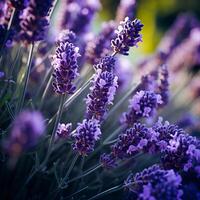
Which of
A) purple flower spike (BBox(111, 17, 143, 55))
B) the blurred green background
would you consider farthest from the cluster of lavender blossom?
the blurred green background

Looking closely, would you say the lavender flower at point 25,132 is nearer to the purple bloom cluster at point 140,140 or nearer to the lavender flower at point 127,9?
the purple bloom cluster at point 140,140

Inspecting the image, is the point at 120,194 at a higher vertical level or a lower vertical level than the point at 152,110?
lower

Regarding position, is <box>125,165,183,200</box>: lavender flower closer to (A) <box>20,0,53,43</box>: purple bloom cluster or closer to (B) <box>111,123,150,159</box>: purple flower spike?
(B) <box>111,123,150,159</box>: purple flower spike

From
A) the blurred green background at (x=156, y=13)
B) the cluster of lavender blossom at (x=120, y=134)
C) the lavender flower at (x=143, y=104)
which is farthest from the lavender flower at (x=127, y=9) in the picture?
the blurred green background at (x=156, y=13)

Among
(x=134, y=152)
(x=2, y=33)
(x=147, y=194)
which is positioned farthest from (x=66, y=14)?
(x=147, y=194)

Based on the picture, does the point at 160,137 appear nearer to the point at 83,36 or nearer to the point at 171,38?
the point at 83,36

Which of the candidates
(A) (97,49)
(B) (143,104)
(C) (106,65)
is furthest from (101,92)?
(A) (97,49)
